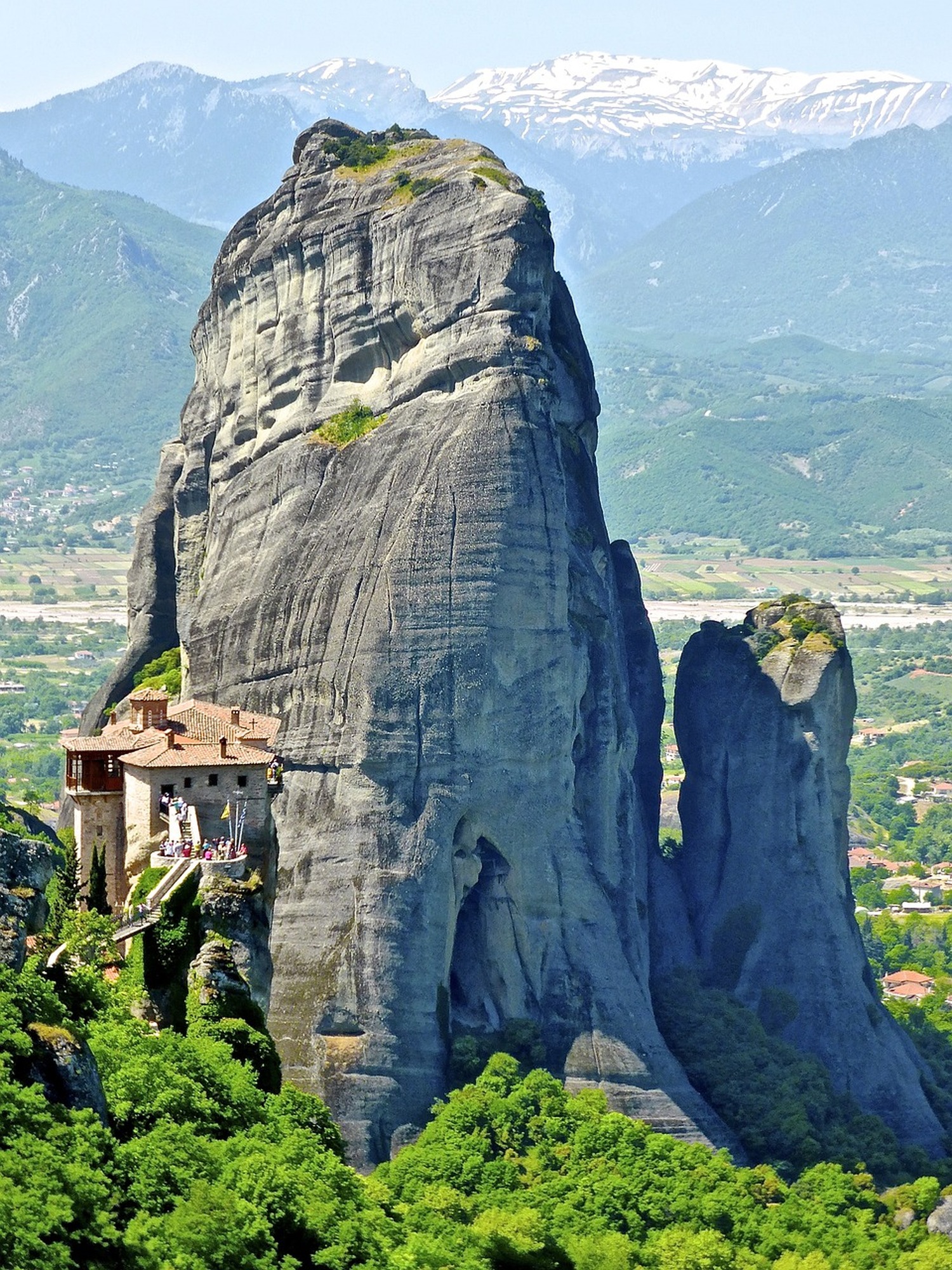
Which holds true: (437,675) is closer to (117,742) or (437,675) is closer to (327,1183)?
(117,742)

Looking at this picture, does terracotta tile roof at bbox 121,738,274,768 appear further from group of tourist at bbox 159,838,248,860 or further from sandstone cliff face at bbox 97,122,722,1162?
sandstone cliff face at bbox 97,122,722,1162

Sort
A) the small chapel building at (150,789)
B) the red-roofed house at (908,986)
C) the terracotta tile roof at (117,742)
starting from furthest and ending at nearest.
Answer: the red-roofed house at (908,986) → the terracotta tile roof at (117,742) → the small chapel building at (150,789)

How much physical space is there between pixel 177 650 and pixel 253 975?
44.0 meters

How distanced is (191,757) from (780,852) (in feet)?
131

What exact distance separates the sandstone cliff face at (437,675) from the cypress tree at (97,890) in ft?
78.3

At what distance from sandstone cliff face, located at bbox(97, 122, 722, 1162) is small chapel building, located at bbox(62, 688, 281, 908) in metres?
18.5

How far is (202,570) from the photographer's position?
94000mm

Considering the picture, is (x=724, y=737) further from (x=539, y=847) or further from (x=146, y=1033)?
(x=146, y=1033)

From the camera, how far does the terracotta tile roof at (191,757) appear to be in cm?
5534

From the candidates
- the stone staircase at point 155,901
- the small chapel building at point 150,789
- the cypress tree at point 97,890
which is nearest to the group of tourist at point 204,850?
the stone staircase at point 155,901

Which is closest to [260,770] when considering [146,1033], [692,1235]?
[146,1033]

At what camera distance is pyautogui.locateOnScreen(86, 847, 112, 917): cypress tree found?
1987 inches

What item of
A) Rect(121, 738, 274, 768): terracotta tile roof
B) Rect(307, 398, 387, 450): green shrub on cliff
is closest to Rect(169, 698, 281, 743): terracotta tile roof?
Rect(121, 738, 274, 768): terracotta tile roof

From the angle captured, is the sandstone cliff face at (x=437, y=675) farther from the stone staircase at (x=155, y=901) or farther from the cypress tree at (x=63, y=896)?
Answer: the cypress tree at (x=63, y=896)
